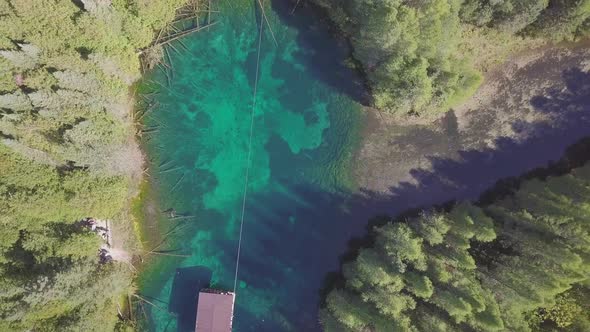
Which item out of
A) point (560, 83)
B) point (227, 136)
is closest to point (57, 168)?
point (227, 136)

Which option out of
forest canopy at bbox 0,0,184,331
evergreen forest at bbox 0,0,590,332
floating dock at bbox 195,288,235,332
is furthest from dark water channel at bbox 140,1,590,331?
forest canopy at bbox 0,0,184,331

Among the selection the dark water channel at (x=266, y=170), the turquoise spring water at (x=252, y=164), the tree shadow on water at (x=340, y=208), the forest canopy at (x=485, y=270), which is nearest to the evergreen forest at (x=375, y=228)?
the forest canopy at (x=485, y=270)

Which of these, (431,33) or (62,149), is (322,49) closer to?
(431,33)

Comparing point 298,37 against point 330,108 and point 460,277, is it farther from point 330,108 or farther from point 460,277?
point 460,277

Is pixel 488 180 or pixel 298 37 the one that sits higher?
pixel 298 37

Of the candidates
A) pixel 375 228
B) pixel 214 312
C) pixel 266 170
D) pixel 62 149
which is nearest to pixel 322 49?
pixel 266 170

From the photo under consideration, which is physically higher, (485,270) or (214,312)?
(485,270)
